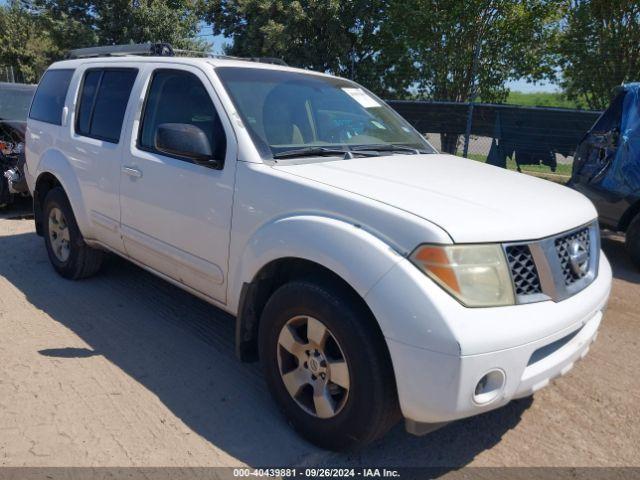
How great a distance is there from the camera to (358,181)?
9.16 ft

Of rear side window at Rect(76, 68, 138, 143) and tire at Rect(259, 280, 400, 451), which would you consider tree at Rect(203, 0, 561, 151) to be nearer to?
rear side window at Rect(76, 68, 138, 143)

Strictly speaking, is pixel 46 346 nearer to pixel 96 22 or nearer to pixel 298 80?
pixel 298 80

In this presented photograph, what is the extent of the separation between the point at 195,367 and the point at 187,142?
142 centimetres

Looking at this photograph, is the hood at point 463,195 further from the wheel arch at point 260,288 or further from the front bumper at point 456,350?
the wheel arch at point 260,288

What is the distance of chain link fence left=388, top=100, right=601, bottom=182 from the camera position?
8766 mm

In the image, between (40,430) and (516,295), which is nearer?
(516,295)

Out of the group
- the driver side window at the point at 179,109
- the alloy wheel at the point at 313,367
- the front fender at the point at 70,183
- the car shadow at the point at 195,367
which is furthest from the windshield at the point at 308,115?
the front fender at the point at 70,183

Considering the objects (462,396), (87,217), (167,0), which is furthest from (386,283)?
(167,0)

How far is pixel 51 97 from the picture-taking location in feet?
16.9

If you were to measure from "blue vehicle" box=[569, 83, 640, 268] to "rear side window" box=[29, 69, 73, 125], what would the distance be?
540 cm

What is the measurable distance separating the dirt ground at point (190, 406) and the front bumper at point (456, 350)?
59cm

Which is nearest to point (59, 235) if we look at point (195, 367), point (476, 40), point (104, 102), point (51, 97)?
point (51, 97)

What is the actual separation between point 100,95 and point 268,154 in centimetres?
207

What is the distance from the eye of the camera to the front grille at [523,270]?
2.39 metres
